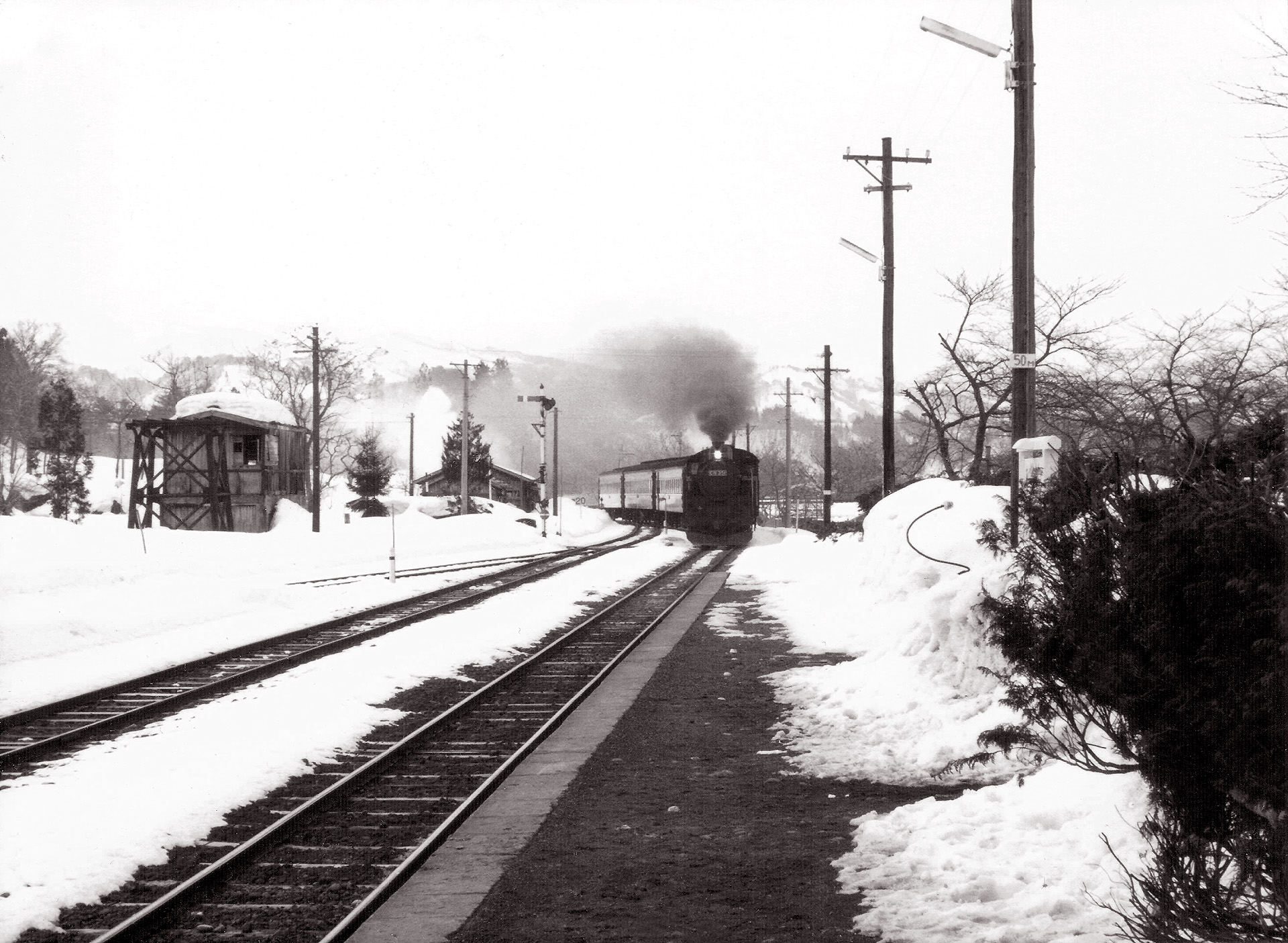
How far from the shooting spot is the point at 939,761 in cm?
828

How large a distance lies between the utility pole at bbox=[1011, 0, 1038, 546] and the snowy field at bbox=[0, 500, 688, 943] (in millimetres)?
7126

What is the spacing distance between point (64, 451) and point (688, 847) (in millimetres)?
63102

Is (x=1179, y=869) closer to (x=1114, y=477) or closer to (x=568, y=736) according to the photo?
(x=1114, y=477)

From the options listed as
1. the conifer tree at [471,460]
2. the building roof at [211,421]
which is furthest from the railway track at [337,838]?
the conifer tree at [471,460]

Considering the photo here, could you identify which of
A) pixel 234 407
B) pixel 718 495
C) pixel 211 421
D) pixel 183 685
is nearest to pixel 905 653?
pixel 183 685

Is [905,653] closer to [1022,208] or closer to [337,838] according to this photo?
[1022,208]

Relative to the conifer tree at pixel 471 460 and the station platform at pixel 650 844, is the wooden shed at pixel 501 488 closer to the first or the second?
the conifer tree at pixel 471 460

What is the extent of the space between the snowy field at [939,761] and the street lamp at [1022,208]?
5.77ft

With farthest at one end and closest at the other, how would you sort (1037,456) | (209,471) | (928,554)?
(209,471) → (928,554) → (1037,456)

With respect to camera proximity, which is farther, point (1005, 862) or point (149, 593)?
point (149, 593)

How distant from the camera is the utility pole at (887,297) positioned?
2542 centimetres

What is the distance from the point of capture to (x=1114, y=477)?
201 inches

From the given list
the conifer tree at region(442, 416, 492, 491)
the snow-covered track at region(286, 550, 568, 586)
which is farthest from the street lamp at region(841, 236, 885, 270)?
the conifer tree at region(442, 416, 492, 491)

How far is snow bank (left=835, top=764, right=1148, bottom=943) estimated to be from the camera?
4930mm
